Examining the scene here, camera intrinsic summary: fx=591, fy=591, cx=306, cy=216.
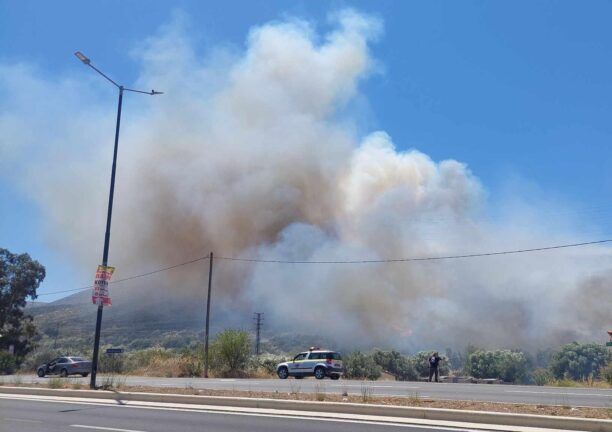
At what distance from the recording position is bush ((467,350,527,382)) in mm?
40219

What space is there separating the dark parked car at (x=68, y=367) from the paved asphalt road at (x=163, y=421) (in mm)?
15975

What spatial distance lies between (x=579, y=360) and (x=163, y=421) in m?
38.5

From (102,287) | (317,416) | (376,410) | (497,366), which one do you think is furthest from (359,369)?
(317,416)

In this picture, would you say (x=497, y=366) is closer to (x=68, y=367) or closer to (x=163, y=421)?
(x=68, y=367)

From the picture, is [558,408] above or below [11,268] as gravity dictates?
below

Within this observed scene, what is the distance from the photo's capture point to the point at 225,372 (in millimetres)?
29641

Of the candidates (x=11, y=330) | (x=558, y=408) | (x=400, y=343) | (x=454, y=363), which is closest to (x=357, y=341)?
(x=400, y=343)

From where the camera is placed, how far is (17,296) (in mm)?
47875

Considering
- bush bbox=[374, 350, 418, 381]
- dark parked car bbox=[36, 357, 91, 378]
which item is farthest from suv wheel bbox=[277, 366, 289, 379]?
bush bbox=[374, 350, 418, 381]

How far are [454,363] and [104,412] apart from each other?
2230 inches

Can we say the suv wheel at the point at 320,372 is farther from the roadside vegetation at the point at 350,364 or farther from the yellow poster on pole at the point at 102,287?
the yellow poster on pole at the point at 102,287

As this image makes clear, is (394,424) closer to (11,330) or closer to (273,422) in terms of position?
(273,422)

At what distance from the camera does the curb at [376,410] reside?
9.41 metres

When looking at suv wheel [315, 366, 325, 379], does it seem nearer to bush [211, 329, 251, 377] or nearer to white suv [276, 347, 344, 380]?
white suv [276, 347, 344, 380]
